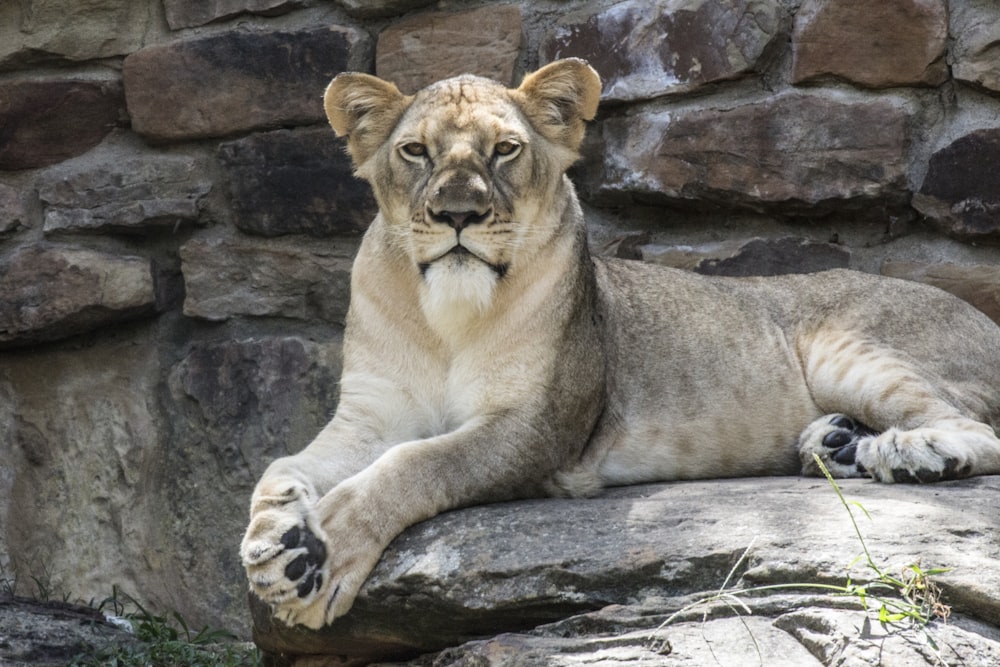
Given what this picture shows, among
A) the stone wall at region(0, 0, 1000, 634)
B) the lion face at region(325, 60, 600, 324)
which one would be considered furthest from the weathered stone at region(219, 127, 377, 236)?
the lion face at region(325, 60, 600, 324)

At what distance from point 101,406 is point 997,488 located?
3003mm

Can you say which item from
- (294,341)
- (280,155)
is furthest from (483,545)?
(280,155)

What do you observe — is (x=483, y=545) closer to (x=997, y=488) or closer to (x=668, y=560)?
(x=668, y=560)

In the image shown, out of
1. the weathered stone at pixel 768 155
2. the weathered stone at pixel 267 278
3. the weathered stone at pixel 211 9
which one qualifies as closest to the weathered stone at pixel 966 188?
the weathered stone at pixel 768 155

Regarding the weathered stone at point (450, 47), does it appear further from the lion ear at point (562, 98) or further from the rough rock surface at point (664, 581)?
the rough rock surface at point (664, 581)

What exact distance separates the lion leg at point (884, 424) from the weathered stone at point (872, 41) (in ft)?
2.77

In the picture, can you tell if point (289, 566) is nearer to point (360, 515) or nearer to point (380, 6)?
point (360, 515)

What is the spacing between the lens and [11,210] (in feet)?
15.7

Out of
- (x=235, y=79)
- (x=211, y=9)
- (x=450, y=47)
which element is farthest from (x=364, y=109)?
(x=211, y=9)

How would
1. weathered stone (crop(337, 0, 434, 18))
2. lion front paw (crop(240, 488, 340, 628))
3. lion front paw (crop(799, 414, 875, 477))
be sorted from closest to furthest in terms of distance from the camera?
lion front paw (crop(240, 488, 340, 628)), lion front paw (crop(799, 414, 875, 477)), weathered stone (crop(337, 0, 434, 18))

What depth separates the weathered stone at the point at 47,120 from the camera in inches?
190

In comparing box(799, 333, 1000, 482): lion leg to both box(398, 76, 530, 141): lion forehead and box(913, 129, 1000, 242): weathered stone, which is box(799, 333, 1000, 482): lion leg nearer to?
box(913, 129, 1000, 242): weathered stone

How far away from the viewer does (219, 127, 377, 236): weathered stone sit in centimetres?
470

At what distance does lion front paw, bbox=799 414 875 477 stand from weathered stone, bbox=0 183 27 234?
9.16 feet
